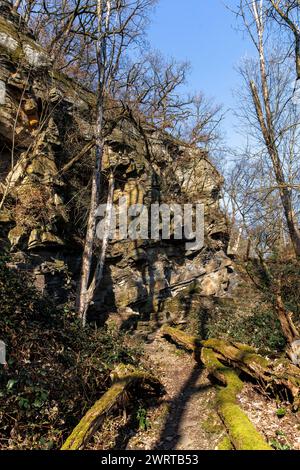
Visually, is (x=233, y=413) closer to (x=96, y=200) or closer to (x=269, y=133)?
(x=96, y=200)

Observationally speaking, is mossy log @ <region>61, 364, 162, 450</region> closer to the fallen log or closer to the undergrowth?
the undergrowth

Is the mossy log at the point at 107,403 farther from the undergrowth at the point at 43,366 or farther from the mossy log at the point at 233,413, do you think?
the mossy log at the point at 233,413

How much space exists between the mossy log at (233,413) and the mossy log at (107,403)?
4.32ft

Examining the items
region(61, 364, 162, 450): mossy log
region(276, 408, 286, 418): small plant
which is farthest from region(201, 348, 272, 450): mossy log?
region(61, 364, 162, 450): mossy log

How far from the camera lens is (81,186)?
1119 cm

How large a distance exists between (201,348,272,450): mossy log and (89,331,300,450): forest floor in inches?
7.9

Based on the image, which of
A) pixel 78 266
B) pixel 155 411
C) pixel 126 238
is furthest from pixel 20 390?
pixel 126 238

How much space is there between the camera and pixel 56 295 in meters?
9.70

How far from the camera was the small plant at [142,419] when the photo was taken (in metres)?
5.12

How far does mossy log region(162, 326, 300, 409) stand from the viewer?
524 cm

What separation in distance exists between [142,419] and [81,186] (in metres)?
8.03

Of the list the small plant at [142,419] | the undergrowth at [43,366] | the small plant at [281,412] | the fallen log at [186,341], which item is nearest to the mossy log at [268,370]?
the small plant at [281,412]

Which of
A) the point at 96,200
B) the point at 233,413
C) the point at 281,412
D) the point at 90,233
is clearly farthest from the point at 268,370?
the point at 96,200
